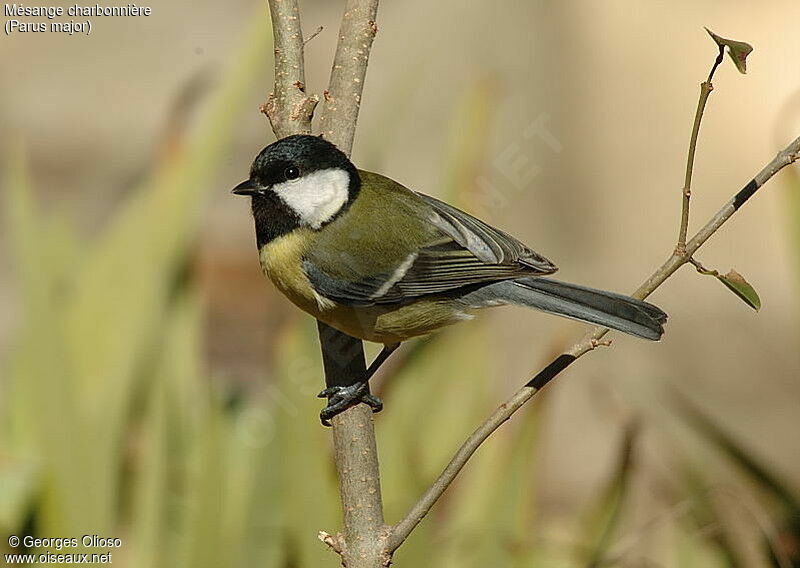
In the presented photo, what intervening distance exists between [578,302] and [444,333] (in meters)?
0.67

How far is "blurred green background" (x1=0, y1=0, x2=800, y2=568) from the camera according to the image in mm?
1768

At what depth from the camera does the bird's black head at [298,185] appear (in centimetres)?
137

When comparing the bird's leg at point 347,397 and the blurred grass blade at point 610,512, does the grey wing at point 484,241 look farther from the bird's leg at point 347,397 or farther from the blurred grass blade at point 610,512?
the blurred grass blade at point 610,512

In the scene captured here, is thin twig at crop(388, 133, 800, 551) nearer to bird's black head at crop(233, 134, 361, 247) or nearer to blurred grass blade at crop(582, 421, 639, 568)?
bird's black head at crop(233, 134, 361, 247)

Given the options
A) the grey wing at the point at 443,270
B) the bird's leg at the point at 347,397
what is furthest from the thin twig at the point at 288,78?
the bird's leg at the point at 347,397

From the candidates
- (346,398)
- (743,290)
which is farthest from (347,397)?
(743,290)

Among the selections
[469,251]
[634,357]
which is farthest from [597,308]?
[634,357]

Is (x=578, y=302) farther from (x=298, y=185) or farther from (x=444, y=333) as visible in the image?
(x=444, y=333)

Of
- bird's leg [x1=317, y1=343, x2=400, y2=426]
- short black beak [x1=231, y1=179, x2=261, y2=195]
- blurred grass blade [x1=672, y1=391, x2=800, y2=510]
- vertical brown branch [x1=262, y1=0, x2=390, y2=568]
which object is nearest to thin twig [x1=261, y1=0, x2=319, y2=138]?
vertical brown branch [x1=262, y1=0, x2=390, y2=568]

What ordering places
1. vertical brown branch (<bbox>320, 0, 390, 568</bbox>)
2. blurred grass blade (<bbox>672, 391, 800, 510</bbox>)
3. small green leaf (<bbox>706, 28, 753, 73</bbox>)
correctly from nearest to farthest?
small green leaf (<bbox>706, 28, 753, 73</bbox>), vertical brown branch (<bbox>320, 0, 390, 568</bbox>), blurred grass blade (<bbox>672, 391, 800, 510</bbox>)

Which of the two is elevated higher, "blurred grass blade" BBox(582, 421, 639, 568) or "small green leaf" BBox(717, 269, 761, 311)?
"small green leaf" BBox(717, 269, 761, 311)

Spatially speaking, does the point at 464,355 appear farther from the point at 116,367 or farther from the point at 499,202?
the point at 116,367

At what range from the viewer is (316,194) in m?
1.51

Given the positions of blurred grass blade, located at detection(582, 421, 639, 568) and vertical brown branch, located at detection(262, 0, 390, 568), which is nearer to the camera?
vertical brown branch, located at detection(262, 0, 390, 568)
